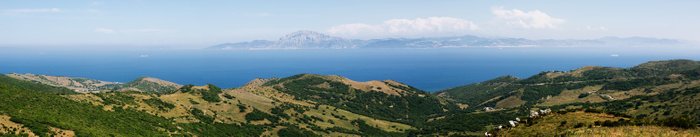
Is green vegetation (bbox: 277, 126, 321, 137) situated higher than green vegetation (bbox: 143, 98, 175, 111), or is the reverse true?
green vegetation (bbox: 143, 98, 175, 111)

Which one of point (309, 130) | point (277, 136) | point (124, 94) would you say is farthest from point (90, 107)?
point (309, 130)

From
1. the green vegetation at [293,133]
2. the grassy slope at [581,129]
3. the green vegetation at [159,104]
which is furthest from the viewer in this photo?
the green vegetation at [293,133]

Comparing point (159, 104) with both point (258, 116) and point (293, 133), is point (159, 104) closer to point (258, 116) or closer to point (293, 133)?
point (258, 116)

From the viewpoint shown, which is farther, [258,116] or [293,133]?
[258,116]

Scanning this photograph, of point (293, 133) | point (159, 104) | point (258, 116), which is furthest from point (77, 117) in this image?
point (258, 116)

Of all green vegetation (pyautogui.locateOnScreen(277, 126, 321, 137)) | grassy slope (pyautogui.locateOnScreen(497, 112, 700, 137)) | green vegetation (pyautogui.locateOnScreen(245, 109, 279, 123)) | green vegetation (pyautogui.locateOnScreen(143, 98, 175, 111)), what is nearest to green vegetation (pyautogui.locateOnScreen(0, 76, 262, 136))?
green vegetation (pyautogui.locateOnScreen(143, 98, 175, 111))

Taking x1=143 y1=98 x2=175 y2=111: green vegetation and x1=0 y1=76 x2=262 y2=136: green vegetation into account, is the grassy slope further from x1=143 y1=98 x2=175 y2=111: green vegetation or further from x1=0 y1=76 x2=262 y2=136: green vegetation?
x1=143 y1=98 x2=175 y2=111: green vegetation

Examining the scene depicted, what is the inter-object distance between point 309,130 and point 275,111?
2354 centimetres

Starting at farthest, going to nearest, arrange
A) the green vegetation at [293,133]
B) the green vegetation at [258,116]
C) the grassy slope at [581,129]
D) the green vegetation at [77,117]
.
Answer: the green vegetation at [258,116], the green vegetation at [293,133], the green vegetation at [77,117], the grassy slope at [581,129]

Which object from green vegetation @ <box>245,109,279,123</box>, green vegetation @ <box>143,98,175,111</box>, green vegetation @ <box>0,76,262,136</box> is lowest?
green vegetation @ <box>245,109,279,123</box>

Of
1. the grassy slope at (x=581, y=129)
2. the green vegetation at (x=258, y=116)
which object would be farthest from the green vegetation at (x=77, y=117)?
the grassy slope at (x=581, y=129)

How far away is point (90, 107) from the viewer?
11044 cm

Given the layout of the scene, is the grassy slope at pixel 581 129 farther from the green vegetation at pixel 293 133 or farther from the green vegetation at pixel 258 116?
the green vegetation at pixel 258 116

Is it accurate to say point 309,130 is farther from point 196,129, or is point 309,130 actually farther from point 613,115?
point 613,115
